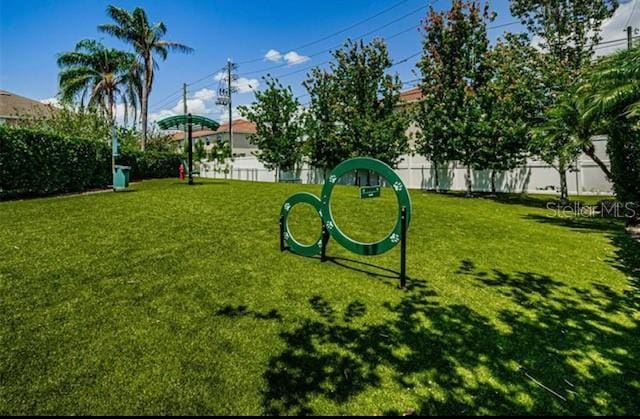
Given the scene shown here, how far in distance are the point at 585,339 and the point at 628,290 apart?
2.24m

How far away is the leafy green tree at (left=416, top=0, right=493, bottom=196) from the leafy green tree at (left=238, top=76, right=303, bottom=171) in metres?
9.85

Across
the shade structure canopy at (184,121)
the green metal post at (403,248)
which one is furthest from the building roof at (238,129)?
the green metal post at (403,248)

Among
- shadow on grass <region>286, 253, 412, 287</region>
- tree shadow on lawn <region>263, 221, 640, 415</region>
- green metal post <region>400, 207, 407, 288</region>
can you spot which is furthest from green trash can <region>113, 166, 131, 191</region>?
green metal post <region>400, 207, 407, 288</region>

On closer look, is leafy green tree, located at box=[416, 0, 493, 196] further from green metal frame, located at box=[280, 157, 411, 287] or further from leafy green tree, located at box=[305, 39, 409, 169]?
green metal frame, located at box=[280, 157, 411, 287]

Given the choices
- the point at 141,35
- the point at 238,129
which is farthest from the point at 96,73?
the point at 238,129

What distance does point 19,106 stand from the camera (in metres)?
30.5

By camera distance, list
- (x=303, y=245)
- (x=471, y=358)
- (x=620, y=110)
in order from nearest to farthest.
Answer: (x=471, y=358) → (x=303, y=245) → (x=620, y=110)

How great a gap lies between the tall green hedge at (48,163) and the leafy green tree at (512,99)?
17187 millimetres

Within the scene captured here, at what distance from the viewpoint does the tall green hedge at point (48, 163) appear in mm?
11000

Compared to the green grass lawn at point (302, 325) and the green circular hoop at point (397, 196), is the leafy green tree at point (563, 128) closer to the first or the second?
the green grass lawn at point (302, 325)

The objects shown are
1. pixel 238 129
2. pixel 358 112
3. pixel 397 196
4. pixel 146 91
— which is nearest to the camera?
pixel 397 196

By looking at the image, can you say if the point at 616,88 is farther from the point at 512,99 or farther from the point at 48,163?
the point at 48,163

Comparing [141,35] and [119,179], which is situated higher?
[141,35]

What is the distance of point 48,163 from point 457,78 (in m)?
17.8
